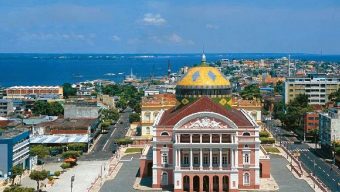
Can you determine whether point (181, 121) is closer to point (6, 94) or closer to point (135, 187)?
point (135, 187)

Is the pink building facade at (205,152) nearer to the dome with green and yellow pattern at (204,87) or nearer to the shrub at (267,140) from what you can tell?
the dome with green and yellow pattern at (204,87)

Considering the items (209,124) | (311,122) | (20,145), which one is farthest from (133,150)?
(311,122)

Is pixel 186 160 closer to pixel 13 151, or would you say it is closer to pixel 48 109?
pixel 13 151

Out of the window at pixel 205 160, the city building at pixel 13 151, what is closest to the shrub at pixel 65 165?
the city building at pixel 13 151

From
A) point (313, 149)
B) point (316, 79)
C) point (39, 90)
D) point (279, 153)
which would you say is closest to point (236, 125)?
point (279, 153)

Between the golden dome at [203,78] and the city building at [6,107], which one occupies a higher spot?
the golden dome at [203,78]

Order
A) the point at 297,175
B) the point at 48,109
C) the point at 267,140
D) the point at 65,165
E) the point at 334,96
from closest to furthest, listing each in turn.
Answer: the point at 297,175
the point at 65,165
the point at 267,140
the point at 48,109
the point at 334,96

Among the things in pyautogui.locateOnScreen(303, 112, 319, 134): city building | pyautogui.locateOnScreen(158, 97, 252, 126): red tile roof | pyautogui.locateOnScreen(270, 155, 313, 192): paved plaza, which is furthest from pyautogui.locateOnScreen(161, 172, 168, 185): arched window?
pyautogui.locateOnScreen(303, 112, 319, 134): city building
